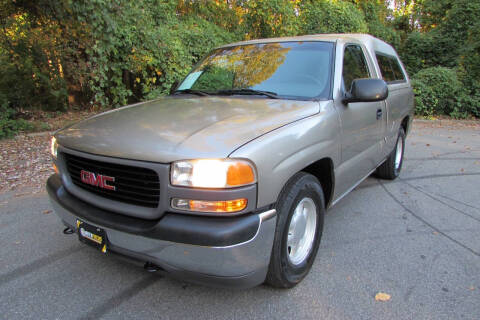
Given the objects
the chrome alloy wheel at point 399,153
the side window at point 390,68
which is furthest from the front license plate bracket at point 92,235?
the chrome alloy wheel at point 399,153

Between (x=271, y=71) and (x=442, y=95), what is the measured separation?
945 cm

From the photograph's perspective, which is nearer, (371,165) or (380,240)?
(380,240)

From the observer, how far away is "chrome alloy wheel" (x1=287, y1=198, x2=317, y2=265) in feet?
8.06

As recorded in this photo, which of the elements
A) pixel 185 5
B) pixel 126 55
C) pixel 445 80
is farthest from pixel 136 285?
pixel 445 80

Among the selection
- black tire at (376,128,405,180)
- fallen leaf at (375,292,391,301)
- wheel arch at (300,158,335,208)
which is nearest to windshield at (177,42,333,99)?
wheel arch at (300,158,335,208)

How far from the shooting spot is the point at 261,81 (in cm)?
312

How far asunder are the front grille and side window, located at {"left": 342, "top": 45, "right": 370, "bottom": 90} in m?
1.97

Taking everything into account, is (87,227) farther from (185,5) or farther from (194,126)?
(185,5)

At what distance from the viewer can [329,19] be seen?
1091 centimetres

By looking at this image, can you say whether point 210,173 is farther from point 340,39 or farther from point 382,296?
point 340,39

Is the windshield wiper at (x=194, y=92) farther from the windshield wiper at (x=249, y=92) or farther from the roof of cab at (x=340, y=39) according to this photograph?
the roof of cab at (x=340, y=39)

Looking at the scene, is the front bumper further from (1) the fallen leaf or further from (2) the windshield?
(2) the windshield

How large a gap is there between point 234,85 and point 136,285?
1.86m

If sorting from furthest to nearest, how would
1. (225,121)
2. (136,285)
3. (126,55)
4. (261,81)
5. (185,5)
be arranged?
1. (185,5)
2. (126,55)
3. (261,81)
4. (136,285)
5. (225,121)
